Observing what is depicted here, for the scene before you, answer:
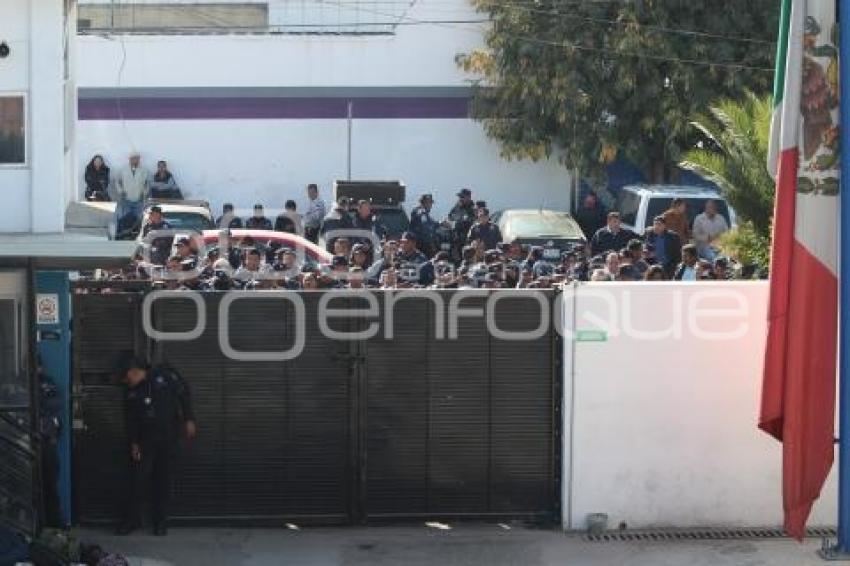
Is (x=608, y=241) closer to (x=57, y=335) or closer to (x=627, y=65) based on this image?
(x=627, y=65)

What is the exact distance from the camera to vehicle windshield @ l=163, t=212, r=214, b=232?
926 inches

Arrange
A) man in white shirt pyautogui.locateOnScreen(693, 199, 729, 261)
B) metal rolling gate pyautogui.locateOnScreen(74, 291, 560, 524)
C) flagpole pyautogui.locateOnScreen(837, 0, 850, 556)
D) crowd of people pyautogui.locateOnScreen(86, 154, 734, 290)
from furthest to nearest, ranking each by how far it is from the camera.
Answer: man in white shirt pyautogui.locateOnScreen(693, 199, 729, 261) < crowd of people pyautogui.locateOnScreen(86, 154, 734, 290) < metal rolling gate pyautogui.locateOnScreen(74, 291, 560, 524) < flagpole pyautogui.locateOnScreen(837, 0, 850, 556)

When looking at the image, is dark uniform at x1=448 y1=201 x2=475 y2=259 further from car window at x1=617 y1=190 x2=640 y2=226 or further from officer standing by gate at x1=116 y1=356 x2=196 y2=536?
officer standing by gate at x1=116 y1=356 x2=196 y2=536

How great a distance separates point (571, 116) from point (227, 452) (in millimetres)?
16395

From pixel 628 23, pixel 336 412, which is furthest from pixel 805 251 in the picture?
pixel 628 23

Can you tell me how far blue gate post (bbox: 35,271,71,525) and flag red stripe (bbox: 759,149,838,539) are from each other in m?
5.41

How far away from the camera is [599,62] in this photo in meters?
27.1

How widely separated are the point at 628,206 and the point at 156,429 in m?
15.3

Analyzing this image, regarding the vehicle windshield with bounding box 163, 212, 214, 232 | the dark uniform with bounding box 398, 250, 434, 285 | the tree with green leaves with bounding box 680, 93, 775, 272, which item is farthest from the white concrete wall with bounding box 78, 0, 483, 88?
the tree with green leaves with bounding box 680, 93, 775, 272

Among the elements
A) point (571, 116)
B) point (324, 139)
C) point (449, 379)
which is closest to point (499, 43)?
point (571, 116)

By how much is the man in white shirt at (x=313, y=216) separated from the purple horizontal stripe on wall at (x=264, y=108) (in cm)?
259

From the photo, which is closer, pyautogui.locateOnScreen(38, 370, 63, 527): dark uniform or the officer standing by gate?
pyautogui.locateOnScreen(38, 370, 63, 527): dark uniform

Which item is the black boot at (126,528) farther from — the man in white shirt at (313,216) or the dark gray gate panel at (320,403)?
the man in white shirt at (313,216)

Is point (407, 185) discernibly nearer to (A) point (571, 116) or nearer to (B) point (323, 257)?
(A) point (571, 116)
